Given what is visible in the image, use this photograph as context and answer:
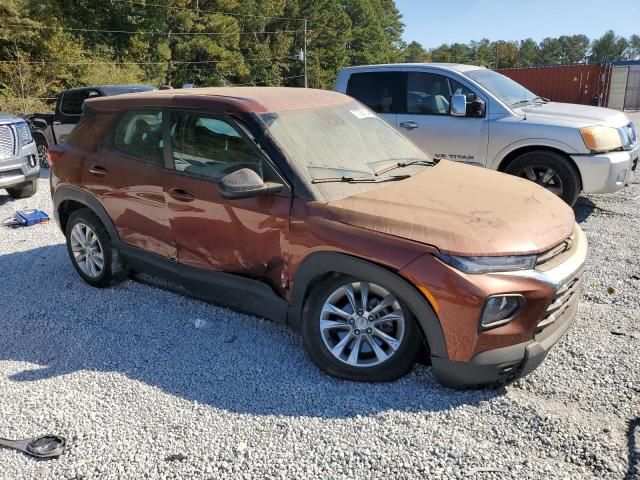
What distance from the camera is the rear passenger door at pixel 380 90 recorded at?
7.45 m

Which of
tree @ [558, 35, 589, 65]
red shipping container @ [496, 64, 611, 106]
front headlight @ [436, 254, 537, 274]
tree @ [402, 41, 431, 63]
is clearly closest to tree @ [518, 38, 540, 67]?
tree @ [558, 35, 589, 65]

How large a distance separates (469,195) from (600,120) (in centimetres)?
397

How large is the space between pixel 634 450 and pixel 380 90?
5934 mm

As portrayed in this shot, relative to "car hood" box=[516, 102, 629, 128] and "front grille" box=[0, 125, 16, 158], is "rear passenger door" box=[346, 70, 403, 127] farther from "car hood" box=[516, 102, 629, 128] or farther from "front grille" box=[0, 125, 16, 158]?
"front grille" box=[0, 125, 16, 158]

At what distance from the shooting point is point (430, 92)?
23.7 feet

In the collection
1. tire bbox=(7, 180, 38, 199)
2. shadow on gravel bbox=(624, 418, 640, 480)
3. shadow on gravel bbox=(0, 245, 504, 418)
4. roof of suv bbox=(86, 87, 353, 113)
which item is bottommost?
shadow on gravel bbox=(0, 245, 504, 418)

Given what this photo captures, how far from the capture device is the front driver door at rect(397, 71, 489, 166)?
6.79 meters

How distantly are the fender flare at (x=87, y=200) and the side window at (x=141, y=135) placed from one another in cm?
53

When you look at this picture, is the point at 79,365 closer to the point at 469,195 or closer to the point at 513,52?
the point at 469,195

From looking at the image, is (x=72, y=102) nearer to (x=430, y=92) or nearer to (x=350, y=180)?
(x=430, y=92)

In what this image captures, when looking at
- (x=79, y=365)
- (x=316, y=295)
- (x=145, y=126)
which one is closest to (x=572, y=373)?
(x=316, y=295)

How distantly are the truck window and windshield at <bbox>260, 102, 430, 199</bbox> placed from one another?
10.2 feet

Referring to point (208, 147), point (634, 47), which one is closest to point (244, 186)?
point (208, 147)

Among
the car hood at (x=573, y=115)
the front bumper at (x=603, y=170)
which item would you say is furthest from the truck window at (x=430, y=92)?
the front bumper at (x=603, y=170)
